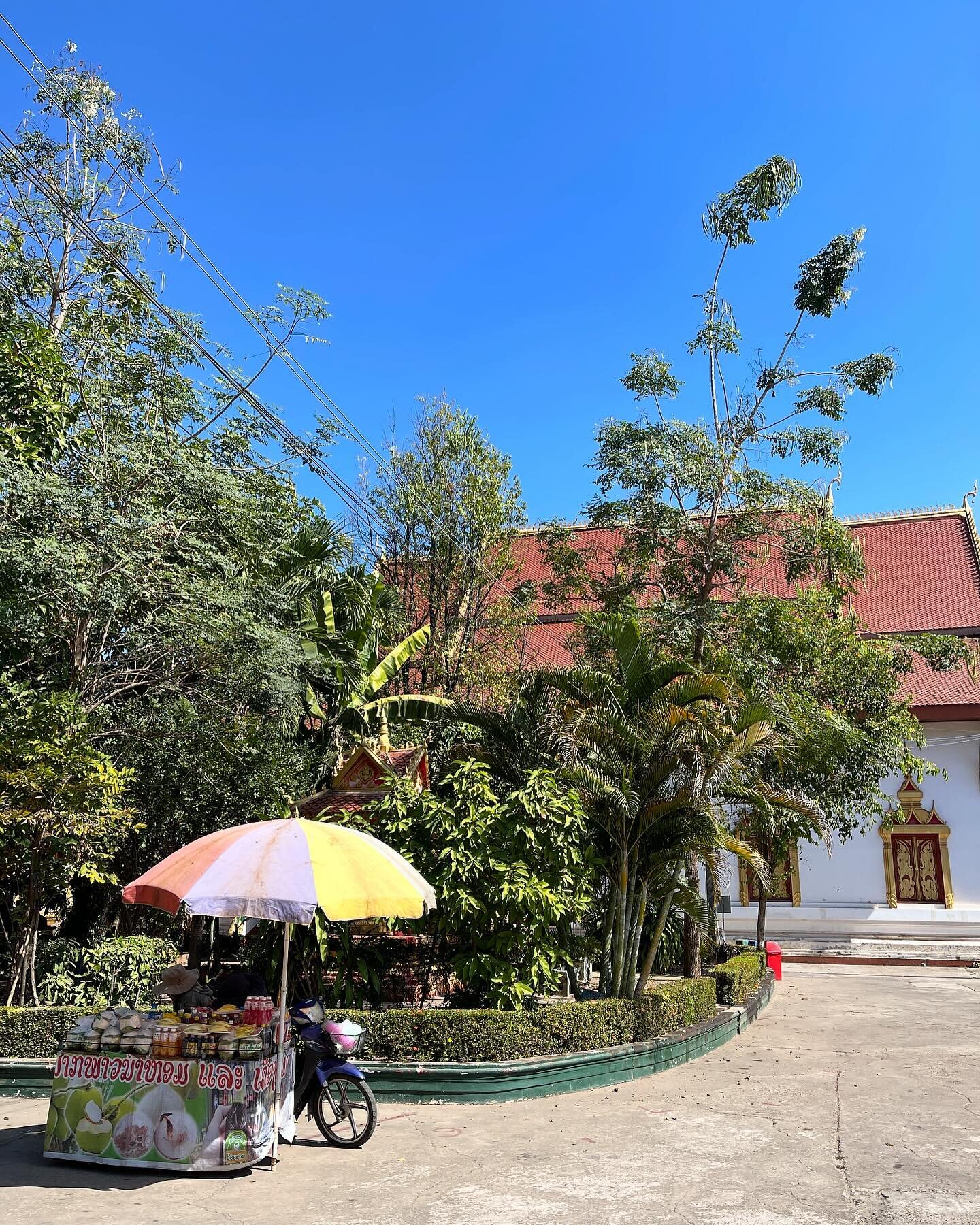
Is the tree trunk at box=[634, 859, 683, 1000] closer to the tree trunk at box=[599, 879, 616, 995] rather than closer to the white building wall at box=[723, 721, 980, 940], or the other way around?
the tree trunk at box=[599, 879, 616, 995]

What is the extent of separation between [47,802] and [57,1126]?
10.6 ft

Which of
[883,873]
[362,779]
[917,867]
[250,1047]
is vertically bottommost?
[250,1047]

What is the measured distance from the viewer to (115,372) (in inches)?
425

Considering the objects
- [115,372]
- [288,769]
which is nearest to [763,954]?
[288,769]

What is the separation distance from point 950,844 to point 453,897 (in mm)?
18821

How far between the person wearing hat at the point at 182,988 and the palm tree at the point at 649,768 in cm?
406

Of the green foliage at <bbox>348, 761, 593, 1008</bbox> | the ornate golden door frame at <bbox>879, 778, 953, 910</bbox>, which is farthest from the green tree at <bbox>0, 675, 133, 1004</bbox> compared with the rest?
the ornate golden door frame at <bbox>879, 778, 953, 910</bbox>

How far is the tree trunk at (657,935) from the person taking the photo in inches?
412

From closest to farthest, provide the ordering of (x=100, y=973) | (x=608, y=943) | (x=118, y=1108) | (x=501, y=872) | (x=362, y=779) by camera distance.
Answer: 1. (x=118, y=1108)
2. (x=501, y=872)
3. (x=100, y=973)
4. (x=608, y=943)
5. (x=362, y=779)

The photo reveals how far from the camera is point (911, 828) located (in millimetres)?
23453

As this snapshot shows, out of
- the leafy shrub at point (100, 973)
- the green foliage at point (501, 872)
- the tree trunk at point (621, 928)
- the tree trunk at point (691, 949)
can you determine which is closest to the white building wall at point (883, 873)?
the tree trunk at point (691, 949)

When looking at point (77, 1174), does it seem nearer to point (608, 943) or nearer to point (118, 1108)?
point (118, 1108)

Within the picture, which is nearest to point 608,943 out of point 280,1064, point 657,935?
point 657,935

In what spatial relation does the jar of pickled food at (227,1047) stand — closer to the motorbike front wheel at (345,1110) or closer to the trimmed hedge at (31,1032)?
the motorbike front wheel at (345,1110)
